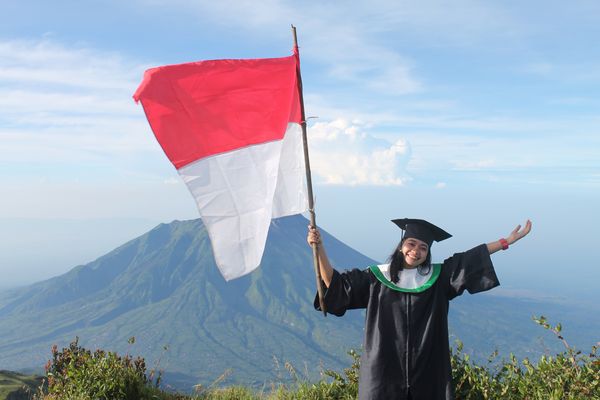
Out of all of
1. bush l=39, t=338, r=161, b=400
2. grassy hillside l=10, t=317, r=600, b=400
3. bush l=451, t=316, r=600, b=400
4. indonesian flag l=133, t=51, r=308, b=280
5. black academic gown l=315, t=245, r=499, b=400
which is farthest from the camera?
bush l=39, t=338, r=161, b=400

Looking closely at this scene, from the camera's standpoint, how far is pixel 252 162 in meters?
6.06

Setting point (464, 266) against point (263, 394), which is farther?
point (263, 394)

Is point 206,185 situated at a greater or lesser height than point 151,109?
lesser

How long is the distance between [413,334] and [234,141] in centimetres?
262

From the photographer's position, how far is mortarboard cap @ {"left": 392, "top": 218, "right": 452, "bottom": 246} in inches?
223

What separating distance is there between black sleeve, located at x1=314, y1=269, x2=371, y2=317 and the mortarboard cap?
2.01 feet

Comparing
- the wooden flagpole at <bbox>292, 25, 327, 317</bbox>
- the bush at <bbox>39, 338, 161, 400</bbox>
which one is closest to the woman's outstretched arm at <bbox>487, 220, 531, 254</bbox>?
the wooden flagpole at <bbox>292, 25, 327, 317</bbox>

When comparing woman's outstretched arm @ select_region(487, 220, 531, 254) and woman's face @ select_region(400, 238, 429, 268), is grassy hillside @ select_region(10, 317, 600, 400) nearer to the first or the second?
woman's outstretched arm @ select_region(487, 220, 531, 254)

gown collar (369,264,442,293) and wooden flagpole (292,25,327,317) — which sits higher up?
wooden flagpole (292,25,327,317)

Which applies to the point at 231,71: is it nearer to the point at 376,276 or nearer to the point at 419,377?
the point at 376,276

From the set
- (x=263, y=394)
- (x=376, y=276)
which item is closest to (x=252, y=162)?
(x=376, y=276)

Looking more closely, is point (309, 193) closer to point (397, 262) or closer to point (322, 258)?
point (322, 258)

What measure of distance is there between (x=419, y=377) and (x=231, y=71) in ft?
11.6

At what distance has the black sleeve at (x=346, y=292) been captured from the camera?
5.67 m
